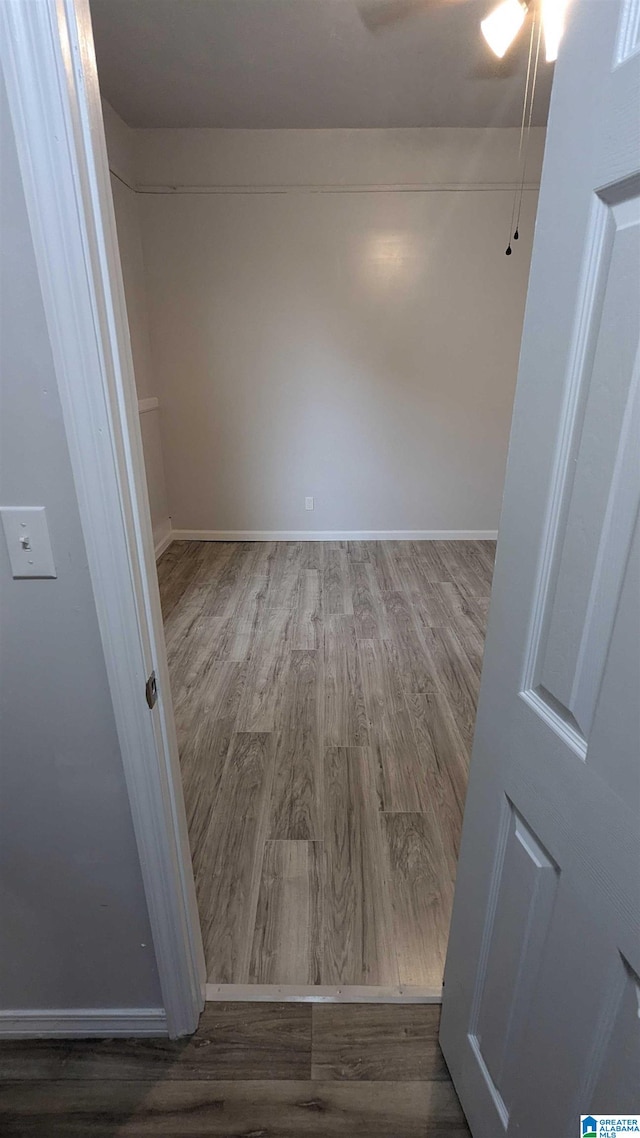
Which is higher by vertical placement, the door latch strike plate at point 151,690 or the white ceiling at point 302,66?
the white ceiling at point 302,66

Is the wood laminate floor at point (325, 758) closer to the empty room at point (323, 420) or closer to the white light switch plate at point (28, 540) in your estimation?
the empty room at point (323, 420)

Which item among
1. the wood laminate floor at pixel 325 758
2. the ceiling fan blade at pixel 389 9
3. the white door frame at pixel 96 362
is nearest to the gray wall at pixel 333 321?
the wood laminate floor at pixel 325 758

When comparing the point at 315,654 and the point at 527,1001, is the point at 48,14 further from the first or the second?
the point at 315,654

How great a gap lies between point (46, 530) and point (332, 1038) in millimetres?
1245

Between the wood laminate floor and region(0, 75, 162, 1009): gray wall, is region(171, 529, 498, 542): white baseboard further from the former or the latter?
region(0, 75, 162, 1009): gray wall

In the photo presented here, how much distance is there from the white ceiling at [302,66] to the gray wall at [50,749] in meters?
2.40

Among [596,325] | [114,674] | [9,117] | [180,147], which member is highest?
[180,147]

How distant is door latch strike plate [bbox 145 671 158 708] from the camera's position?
900mm

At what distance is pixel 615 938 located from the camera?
58cm

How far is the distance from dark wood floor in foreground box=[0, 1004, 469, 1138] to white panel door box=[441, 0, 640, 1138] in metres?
0.33

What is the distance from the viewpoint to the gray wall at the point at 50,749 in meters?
0.72

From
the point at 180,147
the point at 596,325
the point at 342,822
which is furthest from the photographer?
the point at 180,147

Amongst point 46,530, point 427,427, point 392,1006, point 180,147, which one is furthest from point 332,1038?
point 180,147

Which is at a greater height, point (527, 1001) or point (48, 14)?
point (48, 14)
